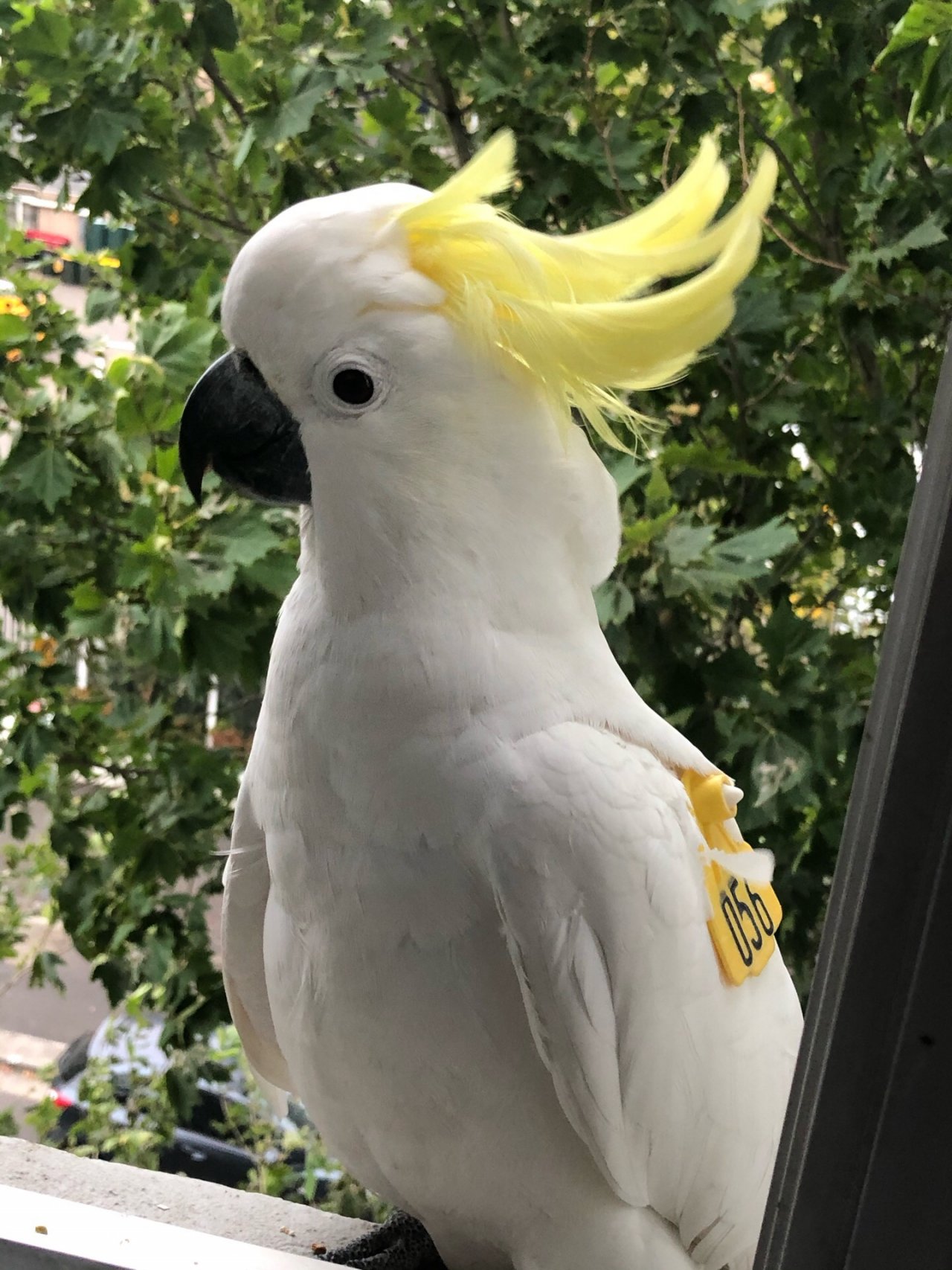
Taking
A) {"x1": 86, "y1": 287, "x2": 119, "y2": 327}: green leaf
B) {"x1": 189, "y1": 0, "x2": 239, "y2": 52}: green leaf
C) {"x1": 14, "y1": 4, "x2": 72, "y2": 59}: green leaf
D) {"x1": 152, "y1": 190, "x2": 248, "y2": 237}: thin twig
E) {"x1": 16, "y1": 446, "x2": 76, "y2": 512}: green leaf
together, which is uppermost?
{"x1": 189, "y1": 0, "x2": 239, "y2": 52}: green leaf

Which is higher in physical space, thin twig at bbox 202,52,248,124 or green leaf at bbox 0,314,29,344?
thin twig at bbox 202,52,248,124

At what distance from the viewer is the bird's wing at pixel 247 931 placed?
0.84 meters

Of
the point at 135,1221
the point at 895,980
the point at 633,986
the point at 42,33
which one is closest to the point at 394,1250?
the point at 135,1221

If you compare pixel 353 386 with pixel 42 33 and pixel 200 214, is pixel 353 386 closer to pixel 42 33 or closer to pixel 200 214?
pixel 42 33

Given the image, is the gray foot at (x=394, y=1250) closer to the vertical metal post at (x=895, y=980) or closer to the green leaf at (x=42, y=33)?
the vertical metal post at (x=895, y=980)

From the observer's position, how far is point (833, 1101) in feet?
1.60

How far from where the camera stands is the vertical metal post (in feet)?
1.45

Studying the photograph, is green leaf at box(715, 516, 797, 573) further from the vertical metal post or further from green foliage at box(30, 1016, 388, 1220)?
green foliage at box(30, 1016, 388, 1220)

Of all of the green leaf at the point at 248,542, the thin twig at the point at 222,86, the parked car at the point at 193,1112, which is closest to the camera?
the green leaf at the point at 248,542

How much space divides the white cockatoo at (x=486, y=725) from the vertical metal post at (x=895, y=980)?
18 centimetres

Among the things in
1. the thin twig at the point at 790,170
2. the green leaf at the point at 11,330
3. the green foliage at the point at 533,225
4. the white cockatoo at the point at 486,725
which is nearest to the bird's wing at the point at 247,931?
the white cockatoo at the point at 486,725

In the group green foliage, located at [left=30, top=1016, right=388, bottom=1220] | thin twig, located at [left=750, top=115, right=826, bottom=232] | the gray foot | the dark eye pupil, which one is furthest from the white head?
green foliage, located at [left=30, top=1016, right=388, bottom=1220]

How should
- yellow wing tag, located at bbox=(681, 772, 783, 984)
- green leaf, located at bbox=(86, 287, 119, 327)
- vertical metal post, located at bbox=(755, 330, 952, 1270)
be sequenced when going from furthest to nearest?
green leaf, located at bbox=(86, 287, 119, 327)
yellow wing tag, located at bbox=(681, 772, 783, 984)
vertical metal post, located at bbox=(755, 330, 952, 1270)

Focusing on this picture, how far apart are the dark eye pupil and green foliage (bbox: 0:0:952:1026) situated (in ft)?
1.44
